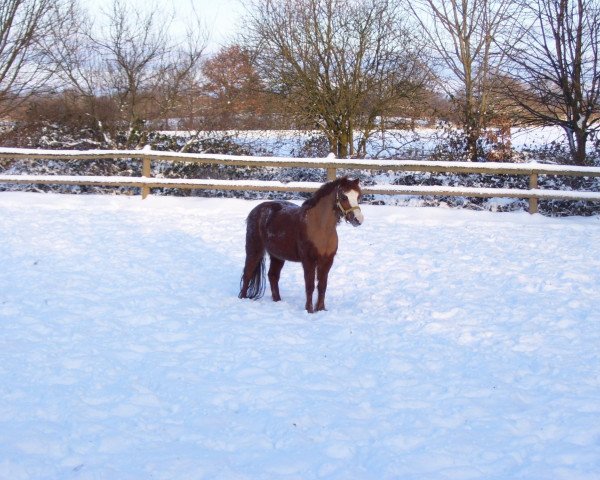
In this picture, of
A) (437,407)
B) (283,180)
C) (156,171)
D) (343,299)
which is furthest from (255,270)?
(156,171)

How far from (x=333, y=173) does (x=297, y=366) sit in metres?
7.46

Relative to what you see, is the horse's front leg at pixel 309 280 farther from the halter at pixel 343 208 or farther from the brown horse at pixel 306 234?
the halter at pixel 343 208

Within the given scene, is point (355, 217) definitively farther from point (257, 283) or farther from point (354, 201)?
point (257, 283)

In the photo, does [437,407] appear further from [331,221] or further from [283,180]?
[283,180]

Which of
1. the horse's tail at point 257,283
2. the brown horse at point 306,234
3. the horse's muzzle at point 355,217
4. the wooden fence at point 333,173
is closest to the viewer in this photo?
the horse's muzzle at point 355,217

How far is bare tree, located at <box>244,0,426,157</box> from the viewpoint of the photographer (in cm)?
1342

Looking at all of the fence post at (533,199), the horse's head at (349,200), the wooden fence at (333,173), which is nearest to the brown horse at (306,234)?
the horse's head at (349,200)

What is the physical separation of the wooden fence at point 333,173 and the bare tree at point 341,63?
2.48 meters

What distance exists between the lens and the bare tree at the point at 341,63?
13.4 meters

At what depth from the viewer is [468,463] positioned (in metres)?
3.05

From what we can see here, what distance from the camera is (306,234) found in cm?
587

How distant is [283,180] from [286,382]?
9275 millimetres

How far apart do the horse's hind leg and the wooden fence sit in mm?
5006

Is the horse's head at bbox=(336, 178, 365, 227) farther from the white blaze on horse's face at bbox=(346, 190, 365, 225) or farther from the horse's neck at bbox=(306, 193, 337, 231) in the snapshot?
the horse's neck at bbox=(306, 193, 337, 231)
